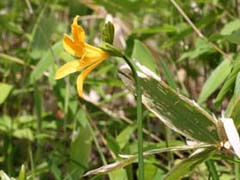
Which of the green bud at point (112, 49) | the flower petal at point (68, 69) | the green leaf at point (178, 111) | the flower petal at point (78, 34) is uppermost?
the flower petal at point (78, 34)

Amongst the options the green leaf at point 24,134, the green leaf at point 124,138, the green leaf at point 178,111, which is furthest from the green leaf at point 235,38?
the green leaf at point 24,134

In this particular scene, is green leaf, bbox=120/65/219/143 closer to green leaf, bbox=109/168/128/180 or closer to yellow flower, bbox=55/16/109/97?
yellow flower, bbox=55/16/109/97

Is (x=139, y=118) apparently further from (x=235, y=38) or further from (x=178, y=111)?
(x=235, y=38)

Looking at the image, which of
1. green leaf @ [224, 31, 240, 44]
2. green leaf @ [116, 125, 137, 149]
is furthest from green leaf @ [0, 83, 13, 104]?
green leaf @ [224, 31, 240, 44]

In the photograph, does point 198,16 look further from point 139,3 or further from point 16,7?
point 16,7

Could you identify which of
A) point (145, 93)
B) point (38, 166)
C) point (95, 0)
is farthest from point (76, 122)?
point (145, 93)

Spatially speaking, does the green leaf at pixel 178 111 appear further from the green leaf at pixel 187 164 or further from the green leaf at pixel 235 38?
the green leaf at pixel 235 38
